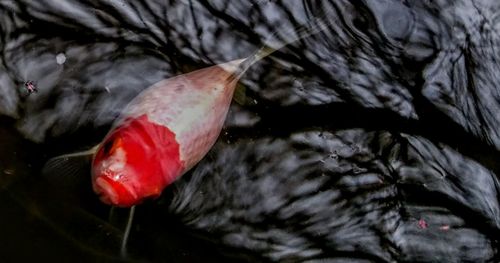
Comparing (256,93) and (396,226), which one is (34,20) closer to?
(256,93)

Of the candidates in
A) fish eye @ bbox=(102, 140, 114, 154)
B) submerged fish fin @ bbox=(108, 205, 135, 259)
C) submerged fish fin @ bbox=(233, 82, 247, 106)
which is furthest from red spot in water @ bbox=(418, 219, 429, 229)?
fish eye @ bbox=(102, 140, 114, 154)

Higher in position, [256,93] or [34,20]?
[34,20]

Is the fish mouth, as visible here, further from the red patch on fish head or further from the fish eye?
the fish eye

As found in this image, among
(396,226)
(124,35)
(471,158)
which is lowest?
(396,226)

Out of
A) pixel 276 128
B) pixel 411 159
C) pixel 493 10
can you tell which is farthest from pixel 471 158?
pixel 276 128

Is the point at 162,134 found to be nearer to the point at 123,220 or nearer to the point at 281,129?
the point at 123,220

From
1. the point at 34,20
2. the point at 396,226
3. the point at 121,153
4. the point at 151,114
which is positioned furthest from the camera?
the point at 396,226
